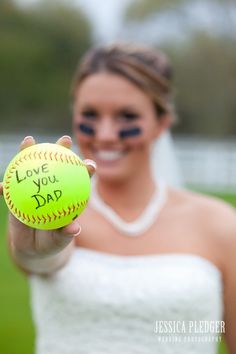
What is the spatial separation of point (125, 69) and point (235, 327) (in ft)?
3.29

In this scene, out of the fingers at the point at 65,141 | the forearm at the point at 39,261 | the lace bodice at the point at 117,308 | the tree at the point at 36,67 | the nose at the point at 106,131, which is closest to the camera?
the fingers at the point at 65,141

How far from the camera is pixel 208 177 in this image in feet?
70.3

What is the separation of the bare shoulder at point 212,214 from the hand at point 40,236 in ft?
2.45

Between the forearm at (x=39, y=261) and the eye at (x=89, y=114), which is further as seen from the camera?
the eye at (x=89, y=114)

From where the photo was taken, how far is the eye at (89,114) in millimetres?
2899

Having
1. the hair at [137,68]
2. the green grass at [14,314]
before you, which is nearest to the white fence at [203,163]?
the green grass at [14,314]

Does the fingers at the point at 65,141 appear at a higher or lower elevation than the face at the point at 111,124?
lower

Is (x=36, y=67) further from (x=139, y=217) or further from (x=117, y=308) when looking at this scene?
(x=117, y=308)

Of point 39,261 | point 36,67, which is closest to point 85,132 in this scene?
point 39,261

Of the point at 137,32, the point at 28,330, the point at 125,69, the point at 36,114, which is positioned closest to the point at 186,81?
the point at 137,32

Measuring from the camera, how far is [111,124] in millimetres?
2887

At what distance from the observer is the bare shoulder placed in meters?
2.77

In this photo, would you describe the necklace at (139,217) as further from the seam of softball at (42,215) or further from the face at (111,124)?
the seam of softball at (42,215)

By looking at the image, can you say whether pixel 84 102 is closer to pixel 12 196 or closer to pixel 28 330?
pixel 12 196
